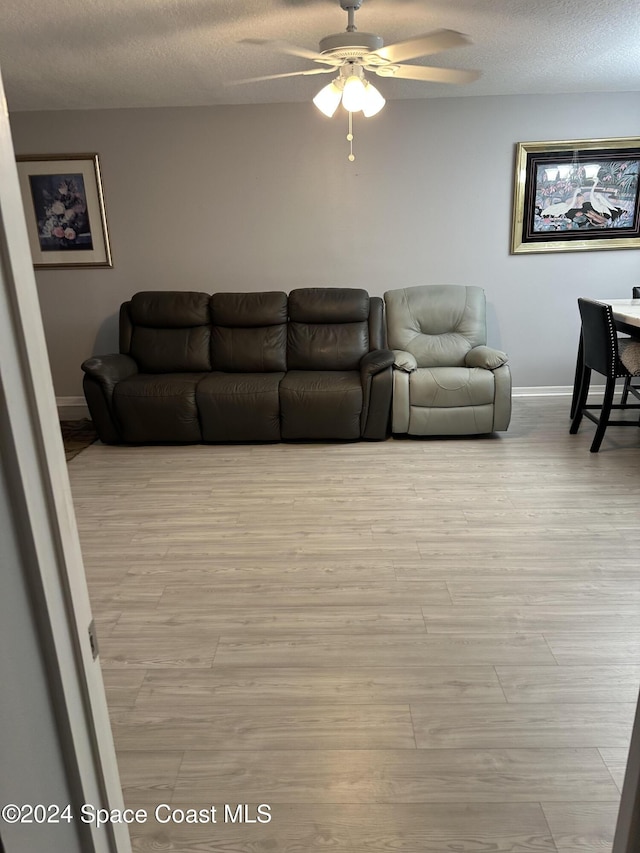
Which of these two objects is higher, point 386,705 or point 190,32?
point 190,32

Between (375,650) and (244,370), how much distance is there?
2995 millimetres

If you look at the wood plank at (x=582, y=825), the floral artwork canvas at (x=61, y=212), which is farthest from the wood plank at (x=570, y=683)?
the floral artwork canvas at (x=61, y=212)

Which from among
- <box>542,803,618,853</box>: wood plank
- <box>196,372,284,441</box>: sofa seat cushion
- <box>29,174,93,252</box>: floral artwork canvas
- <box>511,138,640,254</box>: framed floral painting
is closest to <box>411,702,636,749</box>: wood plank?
<box>542,803,618,853</box>: wood plank

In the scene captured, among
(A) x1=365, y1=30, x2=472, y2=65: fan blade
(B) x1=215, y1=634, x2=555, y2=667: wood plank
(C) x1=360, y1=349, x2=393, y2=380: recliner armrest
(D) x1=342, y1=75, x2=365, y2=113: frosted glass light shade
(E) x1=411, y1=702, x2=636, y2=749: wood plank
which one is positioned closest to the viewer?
(E) x1=411, y1=702, x2=636, y2=749: wood plank

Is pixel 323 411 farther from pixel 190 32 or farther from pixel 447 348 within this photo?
pixel 190 32

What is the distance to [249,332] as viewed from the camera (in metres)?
4.73

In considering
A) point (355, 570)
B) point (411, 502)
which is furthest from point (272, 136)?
point (355, 570)

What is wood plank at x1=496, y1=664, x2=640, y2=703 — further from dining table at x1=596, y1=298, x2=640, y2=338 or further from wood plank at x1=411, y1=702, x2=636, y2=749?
dining table at x1=596, y1=298, x2=640, y2=338

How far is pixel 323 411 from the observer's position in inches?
165

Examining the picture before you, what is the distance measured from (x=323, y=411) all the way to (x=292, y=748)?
2.71 metres

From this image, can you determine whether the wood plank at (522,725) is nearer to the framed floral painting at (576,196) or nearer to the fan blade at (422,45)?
the fan blade at (422,45)

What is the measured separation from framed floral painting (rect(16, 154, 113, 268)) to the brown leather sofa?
716 millimetres

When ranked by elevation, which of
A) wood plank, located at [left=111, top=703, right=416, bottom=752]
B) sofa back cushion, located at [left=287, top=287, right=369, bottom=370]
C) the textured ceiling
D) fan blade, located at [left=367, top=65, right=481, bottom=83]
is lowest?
wood plank, located at [left=111, top=703, right=416, bottom=752]

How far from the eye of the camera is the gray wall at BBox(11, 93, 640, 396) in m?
4.75
